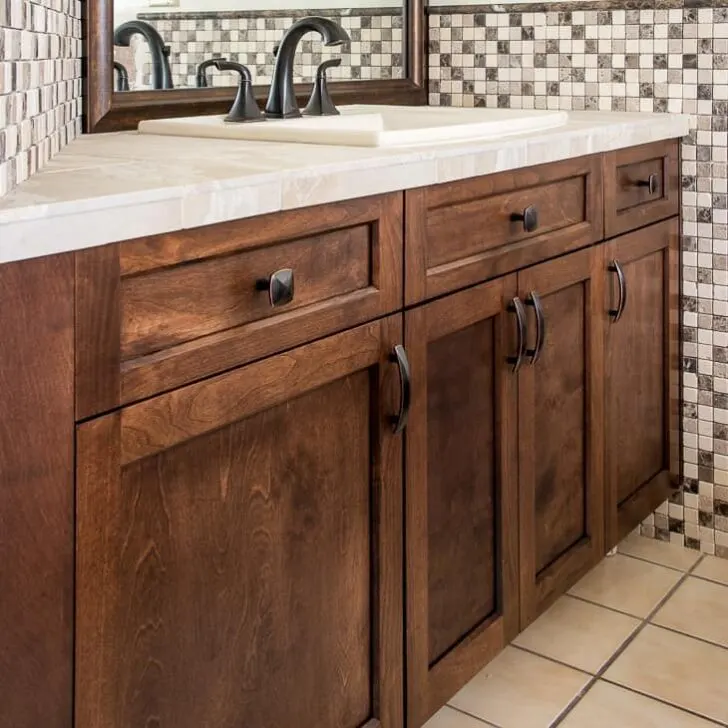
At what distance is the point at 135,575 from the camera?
1068 millimetres

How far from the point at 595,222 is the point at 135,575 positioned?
117cm

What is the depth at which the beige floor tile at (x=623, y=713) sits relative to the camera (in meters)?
1.74

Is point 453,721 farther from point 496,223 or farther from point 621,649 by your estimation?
point 496,223

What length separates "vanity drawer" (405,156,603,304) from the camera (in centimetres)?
144

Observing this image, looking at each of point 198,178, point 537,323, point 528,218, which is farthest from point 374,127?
point 198,178

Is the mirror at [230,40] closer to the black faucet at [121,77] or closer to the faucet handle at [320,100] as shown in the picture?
the black faucet at [121,77]

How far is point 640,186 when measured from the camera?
2.08 metres

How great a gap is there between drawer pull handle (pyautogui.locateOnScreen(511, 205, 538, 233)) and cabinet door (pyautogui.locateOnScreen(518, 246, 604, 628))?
7 cm

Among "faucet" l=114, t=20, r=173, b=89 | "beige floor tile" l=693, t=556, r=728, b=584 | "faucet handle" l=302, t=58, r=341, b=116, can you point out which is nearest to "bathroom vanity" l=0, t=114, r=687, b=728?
"faucet" l=114, t=20, r=173, b=89

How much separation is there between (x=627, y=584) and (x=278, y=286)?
1362 mm

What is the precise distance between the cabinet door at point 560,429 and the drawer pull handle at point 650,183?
0.80 feet

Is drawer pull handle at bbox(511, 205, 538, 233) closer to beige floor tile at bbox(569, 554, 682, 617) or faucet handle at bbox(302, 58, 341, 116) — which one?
faucet handle at bbox(302, 58, 341, 116)

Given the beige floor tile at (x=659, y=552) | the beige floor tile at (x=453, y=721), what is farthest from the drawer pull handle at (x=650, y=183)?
the beige floor tile at (x=453, y=721)

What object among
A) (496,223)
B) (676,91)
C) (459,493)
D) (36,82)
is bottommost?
(459,493)
